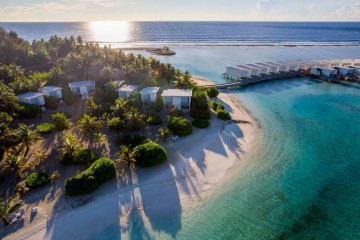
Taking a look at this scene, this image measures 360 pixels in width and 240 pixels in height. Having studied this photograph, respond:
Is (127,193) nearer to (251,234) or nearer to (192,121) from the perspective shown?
(251,234)

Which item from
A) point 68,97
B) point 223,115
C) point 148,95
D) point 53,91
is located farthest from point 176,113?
point 53,91

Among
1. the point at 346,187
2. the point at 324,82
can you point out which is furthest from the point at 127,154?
the point at 324,82

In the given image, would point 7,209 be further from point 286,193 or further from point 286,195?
point 286,193

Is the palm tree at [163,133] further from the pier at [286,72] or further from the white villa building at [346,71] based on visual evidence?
the white villa building at [346,71]

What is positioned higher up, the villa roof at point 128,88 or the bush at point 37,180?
the villa roof at point 128,88

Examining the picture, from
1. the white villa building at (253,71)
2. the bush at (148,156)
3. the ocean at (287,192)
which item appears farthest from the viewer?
the white villa building at (253,71)

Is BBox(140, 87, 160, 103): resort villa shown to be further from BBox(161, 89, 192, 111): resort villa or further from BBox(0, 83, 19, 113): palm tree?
BBox(0, 83, 19, 113): palm tree

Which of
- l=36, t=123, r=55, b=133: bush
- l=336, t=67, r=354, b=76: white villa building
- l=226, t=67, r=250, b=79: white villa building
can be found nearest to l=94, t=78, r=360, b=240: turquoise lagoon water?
l=36, t=123, r=55, b=133: bush

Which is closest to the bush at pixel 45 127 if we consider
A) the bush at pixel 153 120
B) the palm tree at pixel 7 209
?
the bush at pixel 153 120
